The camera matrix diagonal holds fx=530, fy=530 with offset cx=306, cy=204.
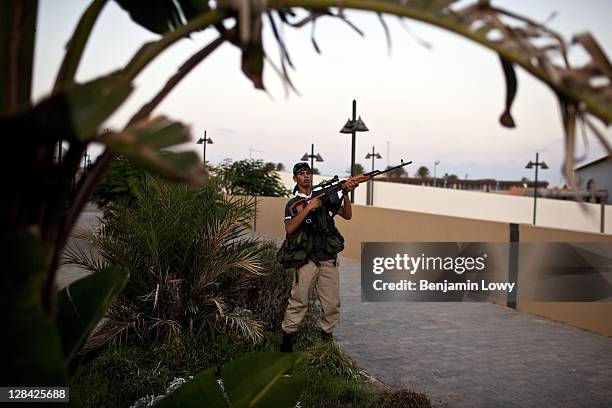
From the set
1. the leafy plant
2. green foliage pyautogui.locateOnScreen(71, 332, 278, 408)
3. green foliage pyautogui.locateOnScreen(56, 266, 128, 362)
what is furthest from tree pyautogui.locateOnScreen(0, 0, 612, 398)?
the leafy plant

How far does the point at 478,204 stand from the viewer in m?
26.3

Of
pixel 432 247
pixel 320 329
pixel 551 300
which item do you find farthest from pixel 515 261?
pixel 320 329

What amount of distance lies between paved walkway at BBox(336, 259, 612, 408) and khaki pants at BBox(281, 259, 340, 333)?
61cm

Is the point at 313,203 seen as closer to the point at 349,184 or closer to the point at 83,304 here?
the point at 349,184

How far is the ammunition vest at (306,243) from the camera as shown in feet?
17.1

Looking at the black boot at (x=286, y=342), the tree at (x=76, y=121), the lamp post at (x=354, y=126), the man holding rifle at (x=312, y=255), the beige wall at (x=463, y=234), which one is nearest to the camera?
the tree at (x=76, y=121)

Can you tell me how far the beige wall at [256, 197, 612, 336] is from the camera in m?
6.93

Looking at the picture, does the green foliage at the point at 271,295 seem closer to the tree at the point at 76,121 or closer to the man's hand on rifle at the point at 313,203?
the man's hand on rifle at the point at 313,203

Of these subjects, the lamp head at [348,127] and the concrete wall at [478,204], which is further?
the concrete wall at [478,204]

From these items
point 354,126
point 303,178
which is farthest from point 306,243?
point 354,126

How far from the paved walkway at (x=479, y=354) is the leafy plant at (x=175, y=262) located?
154 centimetres

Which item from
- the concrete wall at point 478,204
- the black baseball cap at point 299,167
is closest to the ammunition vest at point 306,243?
the black baseball cap at point 299,167

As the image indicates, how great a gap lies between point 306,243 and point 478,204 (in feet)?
74.5

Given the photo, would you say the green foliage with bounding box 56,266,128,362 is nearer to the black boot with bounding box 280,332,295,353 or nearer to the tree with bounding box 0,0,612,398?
the tree with bounding box 0,0,612,398
